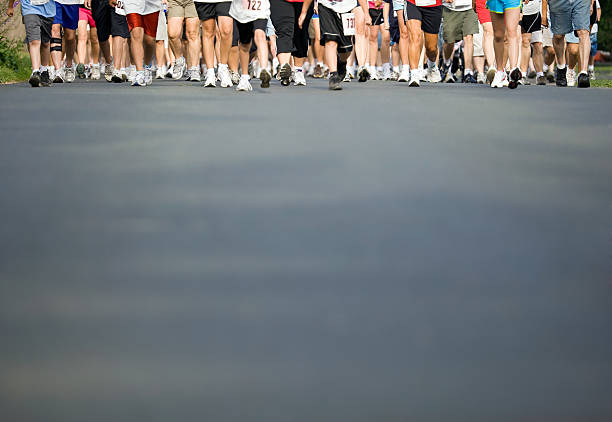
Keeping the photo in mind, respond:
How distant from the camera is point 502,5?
15.2m

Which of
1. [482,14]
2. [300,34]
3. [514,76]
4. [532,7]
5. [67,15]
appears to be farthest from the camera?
[532,7]

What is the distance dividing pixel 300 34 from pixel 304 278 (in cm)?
1230

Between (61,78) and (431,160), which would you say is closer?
(431,160)

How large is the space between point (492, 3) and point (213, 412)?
41.3ft

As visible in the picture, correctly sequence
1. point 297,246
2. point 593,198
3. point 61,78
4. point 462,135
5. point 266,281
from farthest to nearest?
1. point 61,78
2. point 462,135
3. point 593,198
4. point 297,246
5. point 266,281

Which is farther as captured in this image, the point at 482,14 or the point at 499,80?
the point at 482,14

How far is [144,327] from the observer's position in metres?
4.34

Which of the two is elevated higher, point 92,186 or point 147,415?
point 92,186

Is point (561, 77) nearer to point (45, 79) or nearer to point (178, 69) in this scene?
point (178, 69)

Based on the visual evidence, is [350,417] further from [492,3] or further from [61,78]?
[61,78]

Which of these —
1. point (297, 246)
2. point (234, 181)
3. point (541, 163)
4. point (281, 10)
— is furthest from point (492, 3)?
point (297, 246)

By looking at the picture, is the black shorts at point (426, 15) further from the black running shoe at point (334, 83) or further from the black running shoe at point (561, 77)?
the black running shoe at point (561, 77)

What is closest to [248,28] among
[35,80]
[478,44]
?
[35,80]

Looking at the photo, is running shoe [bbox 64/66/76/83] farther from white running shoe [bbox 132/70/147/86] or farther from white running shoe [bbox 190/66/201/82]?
white running shoe [bbox 132/70/147/86]
